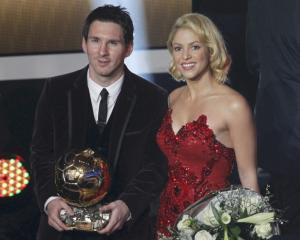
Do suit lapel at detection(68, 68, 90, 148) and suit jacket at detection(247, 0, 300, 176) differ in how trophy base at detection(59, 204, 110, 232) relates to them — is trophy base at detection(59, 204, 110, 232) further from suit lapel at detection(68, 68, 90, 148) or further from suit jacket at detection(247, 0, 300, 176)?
suit jacket at detection(247, 0, 300, 176)

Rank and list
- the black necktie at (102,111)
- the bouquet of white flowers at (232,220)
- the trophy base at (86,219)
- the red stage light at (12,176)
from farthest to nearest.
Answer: the red stage light at (12,176) < the black necktie at (102,111) < the trophy base at (86,219) < the bouquet of white flowers at (232,220)

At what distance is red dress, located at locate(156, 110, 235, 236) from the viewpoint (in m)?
2.50

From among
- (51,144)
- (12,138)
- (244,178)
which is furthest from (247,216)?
(12,138)

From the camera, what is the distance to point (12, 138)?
3033 millimetres

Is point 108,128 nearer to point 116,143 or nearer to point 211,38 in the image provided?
point 116,143

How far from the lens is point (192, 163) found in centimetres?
253

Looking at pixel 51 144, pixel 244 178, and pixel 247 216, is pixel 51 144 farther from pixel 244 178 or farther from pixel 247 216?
pixel 247 216

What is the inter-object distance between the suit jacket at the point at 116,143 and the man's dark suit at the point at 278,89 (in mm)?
573

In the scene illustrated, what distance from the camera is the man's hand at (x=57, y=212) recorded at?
2373 millimetres

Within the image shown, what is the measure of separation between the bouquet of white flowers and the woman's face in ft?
2.01

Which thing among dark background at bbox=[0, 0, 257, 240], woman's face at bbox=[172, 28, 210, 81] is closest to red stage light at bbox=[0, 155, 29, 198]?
dark background at bbox=[0, 0, 257, 240]

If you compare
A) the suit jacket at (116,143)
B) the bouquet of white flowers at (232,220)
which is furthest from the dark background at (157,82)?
the bouquet of white flowers at (232,220)

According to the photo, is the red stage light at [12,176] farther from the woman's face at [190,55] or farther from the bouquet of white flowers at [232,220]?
the bouquet of white flowers at [232,220]

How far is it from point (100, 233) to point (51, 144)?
1.27 feet
